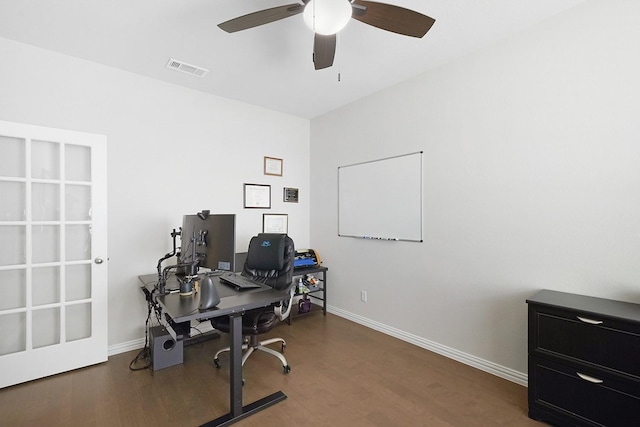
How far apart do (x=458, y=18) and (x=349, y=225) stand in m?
2.35

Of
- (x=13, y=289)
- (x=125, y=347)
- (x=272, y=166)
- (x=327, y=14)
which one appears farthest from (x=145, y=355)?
(x=327, y=14)

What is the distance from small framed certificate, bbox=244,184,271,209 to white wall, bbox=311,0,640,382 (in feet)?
4.71

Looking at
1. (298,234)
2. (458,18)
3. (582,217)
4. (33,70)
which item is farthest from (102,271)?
(582,217)

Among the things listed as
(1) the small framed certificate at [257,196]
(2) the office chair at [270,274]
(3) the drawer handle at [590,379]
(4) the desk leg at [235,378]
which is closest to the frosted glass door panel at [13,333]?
(2) the office chair at [270,274]

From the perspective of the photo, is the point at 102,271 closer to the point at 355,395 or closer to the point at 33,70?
the point at 33,70

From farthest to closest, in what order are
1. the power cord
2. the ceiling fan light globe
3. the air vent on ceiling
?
the air vent on ceiling, the power cord, the ceiling fan light globe

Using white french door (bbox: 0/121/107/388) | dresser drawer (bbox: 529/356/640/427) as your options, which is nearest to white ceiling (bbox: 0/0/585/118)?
white french door (bbox: 0/121/107/388)

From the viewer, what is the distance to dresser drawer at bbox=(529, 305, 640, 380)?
1589mm

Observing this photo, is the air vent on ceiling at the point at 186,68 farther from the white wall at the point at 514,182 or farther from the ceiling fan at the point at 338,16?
the white wall at the point at 514,182

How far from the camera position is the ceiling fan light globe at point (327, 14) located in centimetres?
152

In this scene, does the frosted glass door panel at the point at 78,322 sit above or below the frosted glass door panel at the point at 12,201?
below

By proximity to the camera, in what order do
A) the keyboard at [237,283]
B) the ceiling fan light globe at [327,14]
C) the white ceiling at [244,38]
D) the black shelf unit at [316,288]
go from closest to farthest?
the ceiling fan light globe at [327,14]
the white ceiling at [244,38]
the keyboard at [237,283]
the black shelf unit at [316,288]

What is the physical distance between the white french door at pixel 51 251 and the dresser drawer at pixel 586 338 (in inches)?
138

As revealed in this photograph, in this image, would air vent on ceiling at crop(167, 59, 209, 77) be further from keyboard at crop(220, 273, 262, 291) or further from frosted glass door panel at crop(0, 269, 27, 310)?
frosted glass door panel at crop(0, 269, 27, 310)
